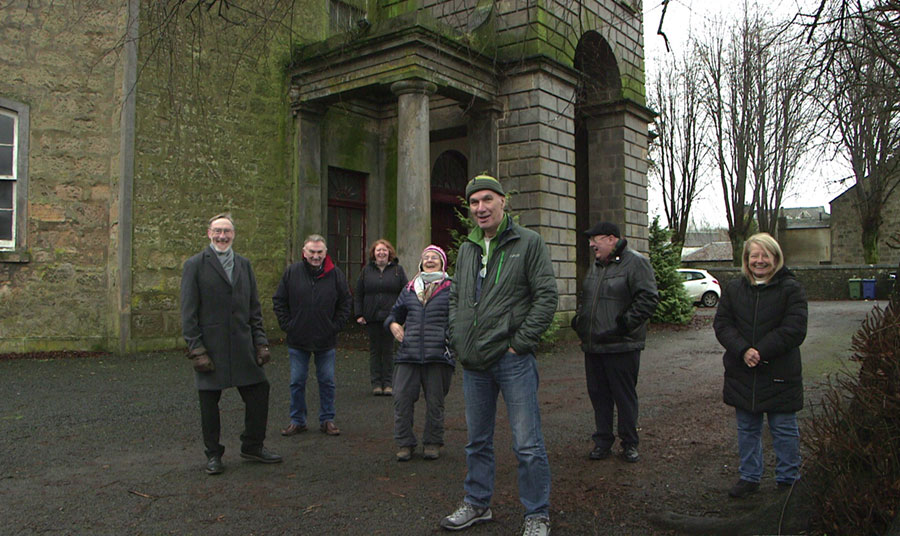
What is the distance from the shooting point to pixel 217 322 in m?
5.26

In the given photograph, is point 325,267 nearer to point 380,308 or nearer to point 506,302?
point 380,308

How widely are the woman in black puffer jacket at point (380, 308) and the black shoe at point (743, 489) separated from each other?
483 cm

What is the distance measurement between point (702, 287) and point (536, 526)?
26.2m

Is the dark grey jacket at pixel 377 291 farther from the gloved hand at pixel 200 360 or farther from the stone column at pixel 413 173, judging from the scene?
the stone column at pixel 413 173

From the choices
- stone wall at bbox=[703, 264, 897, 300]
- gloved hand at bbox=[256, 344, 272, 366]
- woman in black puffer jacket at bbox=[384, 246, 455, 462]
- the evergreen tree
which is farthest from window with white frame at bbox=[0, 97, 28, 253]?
stone wall at bbox=[703, 264, 897, 300]

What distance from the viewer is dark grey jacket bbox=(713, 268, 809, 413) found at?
14.5 ft

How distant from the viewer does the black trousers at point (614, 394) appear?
5.55 m

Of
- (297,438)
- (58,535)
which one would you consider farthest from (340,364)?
(58,535)

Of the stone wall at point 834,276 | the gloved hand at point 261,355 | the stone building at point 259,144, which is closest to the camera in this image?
the gloved hand at point 261,355

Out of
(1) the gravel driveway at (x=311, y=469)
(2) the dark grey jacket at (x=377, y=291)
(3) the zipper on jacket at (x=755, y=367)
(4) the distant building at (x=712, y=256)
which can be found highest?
(4) the distant building at (x=712, y=256)

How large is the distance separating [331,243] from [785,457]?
485 inches

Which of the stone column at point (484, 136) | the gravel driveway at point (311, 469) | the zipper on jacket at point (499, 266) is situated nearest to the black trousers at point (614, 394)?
the gravel driveway at point (311, 469)

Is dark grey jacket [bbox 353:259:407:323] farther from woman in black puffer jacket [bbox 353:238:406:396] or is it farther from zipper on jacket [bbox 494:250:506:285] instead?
zipper on jacket [bbox 494:250:506:285]

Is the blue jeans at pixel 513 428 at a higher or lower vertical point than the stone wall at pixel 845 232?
lower
